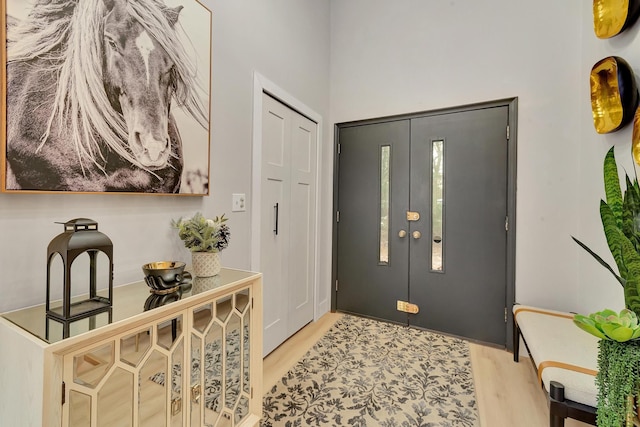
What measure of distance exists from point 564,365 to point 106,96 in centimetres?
223

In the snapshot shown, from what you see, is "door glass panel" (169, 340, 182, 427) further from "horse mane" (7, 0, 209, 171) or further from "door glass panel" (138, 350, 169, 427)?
"horse mane" (7, 0, 209, 171)

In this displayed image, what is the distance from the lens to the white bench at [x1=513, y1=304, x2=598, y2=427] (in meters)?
1.17

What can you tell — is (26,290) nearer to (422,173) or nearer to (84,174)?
(84,174)

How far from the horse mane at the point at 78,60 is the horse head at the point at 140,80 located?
27 mm

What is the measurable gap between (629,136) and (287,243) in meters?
2.16

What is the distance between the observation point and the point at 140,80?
4.10ft

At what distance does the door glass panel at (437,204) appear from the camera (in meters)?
2.54

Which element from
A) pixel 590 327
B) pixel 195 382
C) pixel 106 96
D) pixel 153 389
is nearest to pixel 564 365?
pixel 590 327

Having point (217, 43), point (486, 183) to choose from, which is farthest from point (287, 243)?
point (486, 183)

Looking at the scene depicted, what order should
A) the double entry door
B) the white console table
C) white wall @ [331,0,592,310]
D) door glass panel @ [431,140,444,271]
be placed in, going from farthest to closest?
door glass panel @ [431,140,444,271], the double entry door, white wall @ [331,0,592,310], the white console table

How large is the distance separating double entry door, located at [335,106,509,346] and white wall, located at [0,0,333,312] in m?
0.30

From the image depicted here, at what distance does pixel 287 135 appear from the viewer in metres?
2.33

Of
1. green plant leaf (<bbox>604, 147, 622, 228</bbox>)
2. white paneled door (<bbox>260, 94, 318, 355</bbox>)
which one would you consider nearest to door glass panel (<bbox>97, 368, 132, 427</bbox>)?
white paneled door (<bbox>260, 94, 318, 355</bbox>)

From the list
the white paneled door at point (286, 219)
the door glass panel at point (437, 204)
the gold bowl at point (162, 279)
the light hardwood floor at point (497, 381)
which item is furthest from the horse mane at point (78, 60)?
the door glass panel at point (437, 204)
